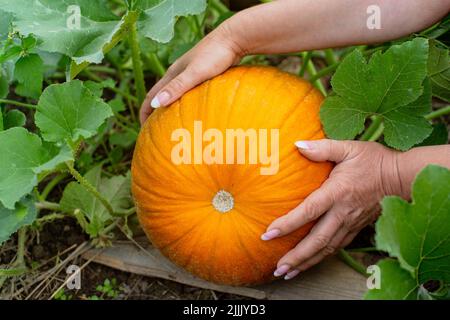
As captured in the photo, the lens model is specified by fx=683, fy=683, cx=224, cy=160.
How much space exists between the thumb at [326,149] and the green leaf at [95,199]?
21.5 inches

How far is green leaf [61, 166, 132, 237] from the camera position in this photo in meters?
1.61

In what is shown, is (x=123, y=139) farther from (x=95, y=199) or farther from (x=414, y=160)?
(x=414, y=160)

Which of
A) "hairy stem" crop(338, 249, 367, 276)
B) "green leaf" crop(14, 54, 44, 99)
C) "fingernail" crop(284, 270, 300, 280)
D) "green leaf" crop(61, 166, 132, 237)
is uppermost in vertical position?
"green leaf" crop(14, 54, 44, 99)

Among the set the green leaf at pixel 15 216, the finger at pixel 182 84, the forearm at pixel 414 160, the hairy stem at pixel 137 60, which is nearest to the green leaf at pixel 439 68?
the forearm at pixel 414 160

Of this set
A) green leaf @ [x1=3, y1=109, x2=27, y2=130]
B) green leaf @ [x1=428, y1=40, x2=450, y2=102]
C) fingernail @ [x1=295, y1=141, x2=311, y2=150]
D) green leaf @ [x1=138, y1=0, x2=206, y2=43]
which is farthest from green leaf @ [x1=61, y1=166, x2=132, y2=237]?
green leaf @ [x1=428, y1=40, x2=450, y2=102]

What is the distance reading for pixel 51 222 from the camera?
5.69 feet

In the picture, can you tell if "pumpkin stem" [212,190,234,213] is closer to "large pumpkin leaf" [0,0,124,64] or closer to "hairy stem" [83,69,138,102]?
"large pumpkin leaf" [0,0,124,64]

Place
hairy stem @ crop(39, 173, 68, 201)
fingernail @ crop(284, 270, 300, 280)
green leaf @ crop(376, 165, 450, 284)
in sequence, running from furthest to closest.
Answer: hairy stem @ crop(39, 173, 68, 201) < fingernail @ crop(284, 270, 300, 280) < green leaf @ crop(376, 165, 450, 284)

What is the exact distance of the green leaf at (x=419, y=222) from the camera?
1.06 metres

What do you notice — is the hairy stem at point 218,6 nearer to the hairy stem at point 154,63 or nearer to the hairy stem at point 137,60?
the hairy stem at point 154,63
